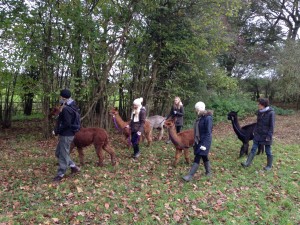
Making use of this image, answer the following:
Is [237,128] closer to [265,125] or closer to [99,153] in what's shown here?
[265,125]

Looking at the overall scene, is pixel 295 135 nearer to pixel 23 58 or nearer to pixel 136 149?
pixel 136 149

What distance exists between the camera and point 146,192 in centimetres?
662

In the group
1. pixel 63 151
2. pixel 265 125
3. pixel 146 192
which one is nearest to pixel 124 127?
pixel 63 151

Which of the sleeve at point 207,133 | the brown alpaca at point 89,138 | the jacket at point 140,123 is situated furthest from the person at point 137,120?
the sleeve at point 207,133

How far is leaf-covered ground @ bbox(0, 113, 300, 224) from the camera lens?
220 inches

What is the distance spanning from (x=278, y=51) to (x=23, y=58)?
21.6 meters

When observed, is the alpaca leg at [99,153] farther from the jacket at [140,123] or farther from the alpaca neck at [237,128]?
the alpaca neck at [237,128]

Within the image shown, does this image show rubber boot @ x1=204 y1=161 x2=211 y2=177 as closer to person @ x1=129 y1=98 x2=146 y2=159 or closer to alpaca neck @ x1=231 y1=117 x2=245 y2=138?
person @ x1=129 y1=98 x2=146 y2=159

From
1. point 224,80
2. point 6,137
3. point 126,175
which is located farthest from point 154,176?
point 224,80

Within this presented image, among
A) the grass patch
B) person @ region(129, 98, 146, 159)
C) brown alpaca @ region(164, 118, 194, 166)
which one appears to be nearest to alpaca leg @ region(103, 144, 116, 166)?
the grass patch

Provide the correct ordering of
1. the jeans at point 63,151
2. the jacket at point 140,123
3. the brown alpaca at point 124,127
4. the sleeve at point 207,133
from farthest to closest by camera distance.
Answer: the brown alpaca at point 124,127 < the jacket at point 140,123 < the sleeve at point 207,133 < the jeans at point 63,151

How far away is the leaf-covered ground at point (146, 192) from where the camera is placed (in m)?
5.58

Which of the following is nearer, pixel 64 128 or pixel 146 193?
pixel 146 193

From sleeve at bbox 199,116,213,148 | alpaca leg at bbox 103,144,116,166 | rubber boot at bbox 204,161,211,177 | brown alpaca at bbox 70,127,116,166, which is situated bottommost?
rubber boot at bbox 204,161,211,177
